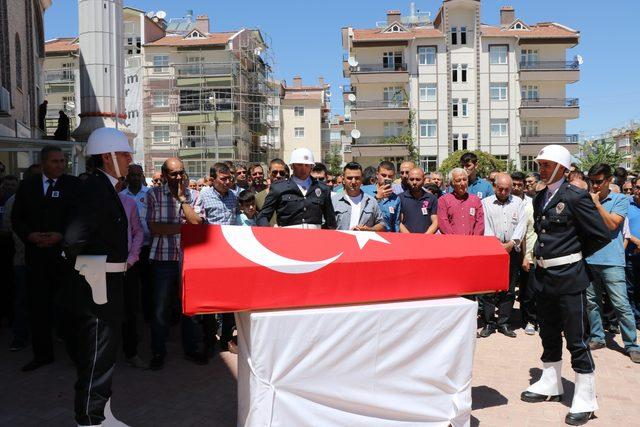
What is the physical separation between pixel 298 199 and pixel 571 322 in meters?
2.67

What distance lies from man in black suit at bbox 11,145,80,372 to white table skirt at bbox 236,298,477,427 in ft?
9.04

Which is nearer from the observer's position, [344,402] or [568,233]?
[344,402]

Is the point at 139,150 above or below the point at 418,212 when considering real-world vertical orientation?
above

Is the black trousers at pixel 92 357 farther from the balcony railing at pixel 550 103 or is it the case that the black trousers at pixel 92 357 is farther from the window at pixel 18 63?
the balcony railing at pixel 550 103

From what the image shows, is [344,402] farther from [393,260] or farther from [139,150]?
[139,150]

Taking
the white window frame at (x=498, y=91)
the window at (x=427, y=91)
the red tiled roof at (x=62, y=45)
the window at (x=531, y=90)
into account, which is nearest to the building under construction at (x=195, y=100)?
the red tiled roof at (x=62, y=45)

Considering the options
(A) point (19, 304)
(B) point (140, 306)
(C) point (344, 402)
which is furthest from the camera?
(B) point (140, 306)

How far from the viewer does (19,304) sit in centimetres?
684

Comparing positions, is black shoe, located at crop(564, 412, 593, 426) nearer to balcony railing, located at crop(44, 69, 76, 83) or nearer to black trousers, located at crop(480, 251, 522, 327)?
black trousers, located at crop(480, 251, 522, 327)

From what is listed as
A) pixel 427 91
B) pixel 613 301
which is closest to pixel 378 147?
pixel 427 91

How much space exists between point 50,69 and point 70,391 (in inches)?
2533

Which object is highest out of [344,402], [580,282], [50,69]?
[50,69]

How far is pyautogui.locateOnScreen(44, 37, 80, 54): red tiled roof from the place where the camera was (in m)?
62.5

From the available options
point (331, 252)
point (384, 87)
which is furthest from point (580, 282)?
point (384, 87)
